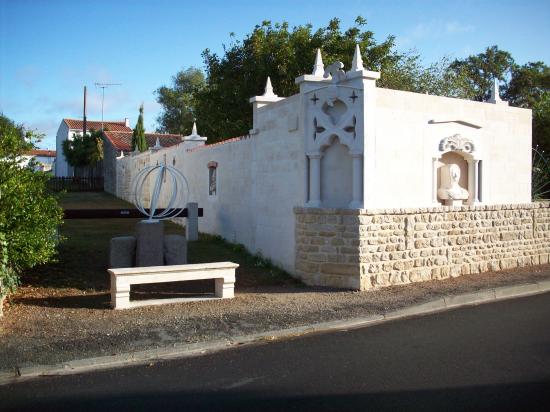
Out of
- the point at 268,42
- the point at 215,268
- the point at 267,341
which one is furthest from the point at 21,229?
the point at 268,42

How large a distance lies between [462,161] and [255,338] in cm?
694

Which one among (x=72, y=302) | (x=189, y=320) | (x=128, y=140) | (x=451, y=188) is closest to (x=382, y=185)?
(x=451, y=188)

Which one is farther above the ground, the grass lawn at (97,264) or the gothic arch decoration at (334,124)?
the gothic arch decoration at (334,124)

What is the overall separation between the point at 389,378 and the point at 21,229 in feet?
18.0

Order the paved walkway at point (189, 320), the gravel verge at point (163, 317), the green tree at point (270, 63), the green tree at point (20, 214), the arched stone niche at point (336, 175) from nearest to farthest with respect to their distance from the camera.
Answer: the paved walkway at point (189, 320)
the gravel verge at point (163, 317)
the green tree at point (20, 214)
the arched stone niche at point (336, 175)
the green tree at point (270, 63)

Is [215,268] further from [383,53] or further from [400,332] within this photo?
[383,53]

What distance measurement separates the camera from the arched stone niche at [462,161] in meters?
11.2

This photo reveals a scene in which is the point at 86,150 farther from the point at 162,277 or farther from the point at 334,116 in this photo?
the point at 162,277

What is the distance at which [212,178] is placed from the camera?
16.2 m

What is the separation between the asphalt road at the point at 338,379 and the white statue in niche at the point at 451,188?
14.4ft

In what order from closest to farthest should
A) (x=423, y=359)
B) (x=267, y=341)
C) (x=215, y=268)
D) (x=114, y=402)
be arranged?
(x=114, y=402)
(x=423, y=359)
(x=267, y=341)
(x=215, y=268)

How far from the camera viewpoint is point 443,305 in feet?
29.8

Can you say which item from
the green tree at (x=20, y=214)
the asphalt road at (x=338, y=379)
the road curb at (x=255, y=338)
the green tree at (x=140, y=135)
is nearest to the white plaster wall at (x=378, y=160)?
the road curb at (x=255, y=338)

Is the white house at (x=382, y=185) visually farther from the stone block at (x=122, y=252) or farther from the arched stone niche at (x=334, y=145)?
the stone block at (x=122, y=252)
